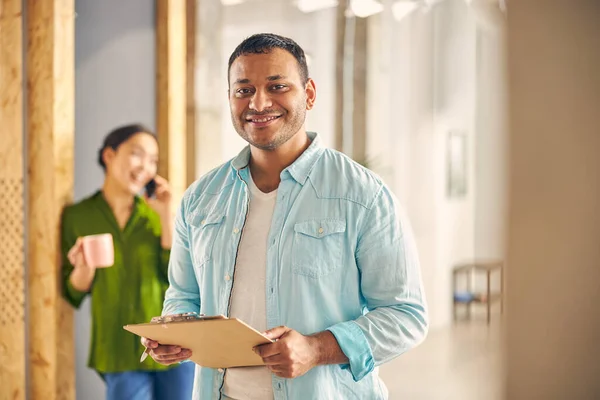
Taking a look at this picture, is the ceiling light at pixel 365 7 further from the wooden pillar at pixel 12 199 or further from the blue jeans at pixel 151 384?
the blue jeans at pixel 151 384

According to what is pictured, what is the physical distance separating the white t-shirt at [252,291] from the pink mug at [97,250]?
1331mm

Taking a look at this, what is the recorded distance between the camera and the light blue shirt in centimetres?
134

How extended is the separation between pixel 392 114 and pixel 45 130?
4.99 ft

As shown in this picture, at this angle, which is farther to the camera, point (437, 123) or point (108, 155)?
point (437, 123)

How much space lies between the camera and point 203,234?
59.6 inches

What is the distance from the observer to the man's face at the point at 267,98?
1.43m

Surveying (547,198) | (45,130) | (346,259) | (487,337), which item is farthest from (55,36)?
(547,198)

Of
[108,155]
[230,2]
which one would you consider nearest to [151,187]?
[108,155]

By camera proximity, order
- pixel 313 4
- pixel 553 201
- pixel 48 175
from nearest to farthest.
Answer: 1. pixel 553 201
2. pixel 48 175
3. pixel 313 4

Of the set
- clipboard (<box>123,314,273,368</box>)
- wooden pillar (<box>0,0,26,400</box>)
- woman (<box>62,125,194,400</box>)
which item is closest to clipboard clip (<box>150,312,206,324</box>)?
clipboard (<box>123,314,273,368</box>)

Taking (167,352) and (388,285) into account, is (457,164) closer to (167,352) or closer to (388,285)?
(388,285)

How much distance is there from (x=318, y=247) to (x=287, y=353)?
24 centimetres

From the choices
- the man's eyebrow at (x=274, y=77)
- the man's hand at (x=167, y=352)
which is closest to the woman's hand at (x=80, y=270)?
the man's hand at (x=167, y=352)

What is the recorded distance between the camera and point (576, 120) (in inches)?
17.1
